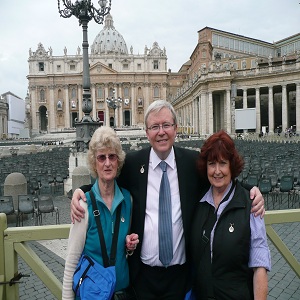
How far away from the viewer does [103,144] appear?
241cm

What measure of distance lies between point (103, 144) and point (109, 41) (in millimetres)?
124258

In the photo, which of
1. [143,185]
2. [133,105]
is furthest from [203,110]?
[143,185]

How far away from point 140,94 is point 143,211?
9530 centimetres

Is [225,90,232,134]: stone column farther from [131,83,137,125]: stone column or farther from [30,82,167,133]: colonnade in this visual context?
[131,83,137,125]: stone column

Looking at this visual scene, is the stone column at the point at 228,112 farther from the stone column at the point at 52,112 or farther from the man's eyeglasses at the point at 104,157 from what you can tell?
the stone column at the point at 52,112

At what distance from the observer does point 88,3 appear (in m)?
15.3

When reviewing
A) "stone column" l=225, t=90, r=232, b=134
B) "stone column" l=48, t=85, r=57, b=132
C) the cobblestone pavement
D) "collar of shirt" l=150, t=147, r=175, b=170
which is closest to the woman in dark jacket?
"collar of shirt" l=150, t=147, r=175, b=170

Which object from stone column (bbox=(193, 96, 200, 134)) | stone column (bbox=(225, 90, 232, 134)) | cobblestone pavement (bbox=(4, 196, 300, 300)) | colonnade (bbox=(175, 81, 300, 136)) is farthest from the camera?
stone column (bbox=(193, 96, 200, 134))

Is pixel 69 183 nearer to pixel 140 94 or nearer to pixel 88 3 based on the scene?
pixel 88 3

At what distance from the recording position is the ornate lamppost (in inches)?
607

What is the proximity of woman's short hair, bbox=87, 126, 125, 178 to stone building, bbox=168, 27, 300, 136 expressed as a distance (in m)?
43.4

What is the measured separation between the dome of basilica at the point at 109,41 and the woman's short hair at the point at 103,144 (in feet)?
392

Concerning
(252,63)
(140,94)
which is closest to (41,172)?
(252,63)

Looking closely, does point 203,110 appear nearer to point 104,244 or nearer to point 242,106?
point 242,106
